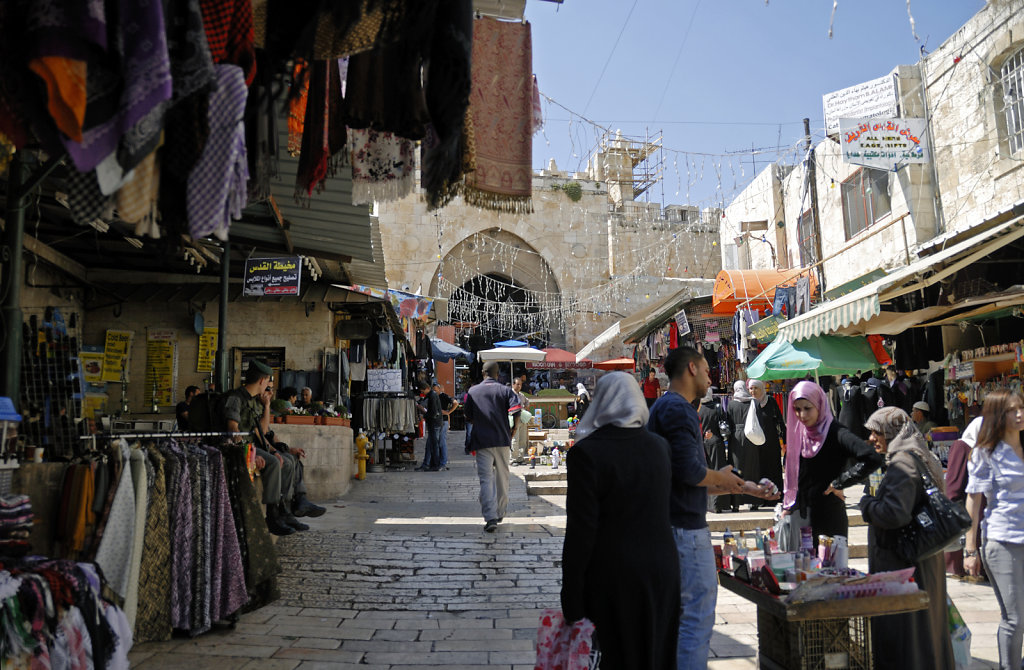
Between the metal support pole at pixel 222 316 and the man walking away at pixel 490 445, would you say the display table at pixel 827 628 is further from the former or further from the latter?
the metal support pole at pixel 222 316

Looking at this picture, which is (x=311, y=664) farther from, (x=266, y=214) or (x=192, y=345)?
(x=192, y=345)

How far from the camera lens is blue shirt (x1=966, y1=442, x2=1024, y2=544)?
3791mm

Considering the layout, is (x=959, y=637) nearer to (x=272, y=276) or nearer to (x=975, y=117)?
(x=272, y=276)

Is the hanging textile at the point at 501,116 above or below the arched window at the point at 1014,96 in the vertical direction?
below

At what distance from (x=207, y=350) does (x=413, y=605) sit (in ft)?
25.9

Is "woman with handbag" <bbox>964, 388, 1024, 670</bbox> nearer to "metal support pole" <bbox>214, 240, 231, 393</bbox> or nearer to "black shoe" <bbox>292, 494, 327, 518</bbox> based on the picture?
"black shoe" <bbox>292, 494, 327, 518</bbox>

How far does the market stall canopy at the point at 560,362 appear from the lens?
22172 mm

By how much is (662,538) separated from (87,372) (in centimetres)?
1093

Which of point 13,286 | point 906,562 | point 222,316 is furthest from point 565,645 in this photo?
point 222,316

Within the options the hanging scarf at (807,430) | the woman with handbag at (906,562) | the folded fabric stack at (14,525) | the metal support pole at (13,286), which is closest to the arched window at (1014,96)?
the hanging scarf at (807,430)

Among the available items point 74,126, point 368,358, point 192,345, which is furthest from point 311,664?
point 368,358

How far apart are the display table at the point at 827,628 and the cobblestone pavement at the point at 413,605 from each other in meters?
0.77

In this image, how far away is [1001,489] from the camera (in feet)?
12.8

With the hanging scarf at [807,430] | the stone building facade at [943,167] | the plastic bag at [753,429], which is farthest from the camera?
the stone building facade at [943,167]
